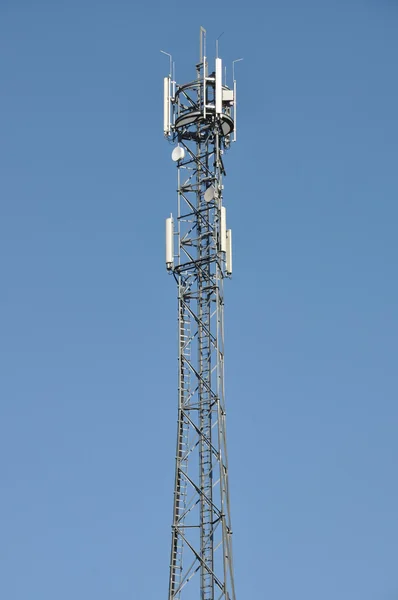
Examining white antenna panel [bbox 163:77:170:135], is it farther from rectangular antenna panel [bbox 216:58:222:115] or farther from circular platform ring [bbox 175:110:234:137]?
rectangular antenna panel [bbox 216:58:222:115]

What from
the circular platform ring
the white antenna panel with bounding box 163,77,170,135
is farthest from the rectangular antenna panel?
the white antenna panel with bounding box 163,77,170,135

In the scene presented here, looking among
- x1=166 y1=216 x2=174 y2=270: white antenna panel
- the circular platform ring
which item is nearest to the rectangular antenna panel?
the circular platform ring

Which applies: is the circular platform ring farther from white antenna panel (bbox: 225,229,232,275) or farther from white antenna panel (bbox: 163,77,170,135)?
white antenna panel (bbox: 225,229,232,275)

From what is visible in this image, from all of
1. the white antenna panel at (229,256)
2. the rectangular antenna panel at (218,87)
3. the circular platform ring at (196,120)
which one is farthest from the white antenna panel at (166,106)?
the white antenna panel at (229,256)

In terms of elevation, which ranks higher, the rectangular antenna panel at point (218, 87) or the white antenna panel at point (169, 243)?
the rectangular antenna panel at point (218, 87)

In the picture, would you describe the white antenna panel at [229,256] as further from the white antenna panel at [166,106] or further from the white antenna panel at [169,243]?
the white antenna panel at [166,106]

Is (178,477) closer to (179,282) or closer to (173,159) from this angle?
(179,282)

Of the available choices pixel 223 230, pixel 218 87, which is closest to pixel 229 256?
pixel 223 230

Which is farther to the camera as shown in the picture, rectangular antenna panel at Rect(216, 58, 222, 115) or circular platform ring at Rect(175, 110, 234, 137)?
circular platform ring at Rect(175, 110, 234, 137)

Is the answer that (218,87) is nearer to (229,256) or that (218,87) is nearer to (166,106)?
(166,106)

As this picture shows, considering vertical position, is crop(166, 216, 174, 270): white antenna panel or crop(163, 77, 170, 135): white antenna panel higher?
crop(163, 77, 170, 135): white antenna panel

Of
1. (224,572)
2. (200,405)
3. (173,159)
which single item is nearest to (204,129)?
(173,159)

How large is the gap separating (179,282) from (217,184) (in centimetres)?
668

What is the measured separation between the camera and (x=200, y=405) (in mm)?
109688
